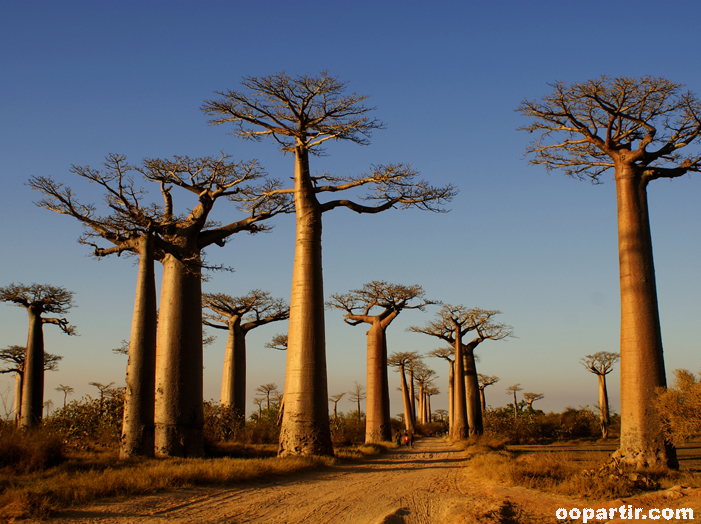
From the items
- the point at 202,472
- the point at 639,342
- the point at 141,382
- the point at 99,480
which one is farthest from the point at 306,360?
the point at 639,342

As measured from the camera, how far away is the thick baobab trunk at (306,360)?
1095cm

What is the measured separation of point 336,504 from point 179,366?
6156mm

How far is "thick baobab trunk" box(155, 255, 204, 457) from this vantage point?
10836 mm

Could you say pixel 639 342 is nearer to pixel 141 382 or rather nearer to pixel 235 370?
pixel 141 382

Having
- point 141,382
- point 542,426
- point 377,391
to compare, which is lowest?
point 542,426

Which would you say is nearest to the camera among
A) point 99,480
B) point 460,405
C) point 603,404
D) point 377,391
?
point 99,480

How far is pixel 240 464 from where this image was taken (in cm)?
822

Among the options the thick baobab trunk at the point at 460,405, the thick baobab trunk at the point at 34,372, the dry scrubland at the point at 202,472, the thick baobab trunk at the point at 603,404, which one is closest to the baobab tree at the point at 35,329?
the thick baobab trunk at the point at 34,372

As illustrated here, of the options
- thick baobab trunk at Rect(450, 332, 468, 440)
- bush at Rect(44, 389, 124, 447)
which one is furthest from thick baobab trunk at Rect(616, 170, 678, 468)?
thick baobab trunk at Rect(450, 332, 468, 440)

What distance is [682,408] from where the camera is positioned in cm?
817

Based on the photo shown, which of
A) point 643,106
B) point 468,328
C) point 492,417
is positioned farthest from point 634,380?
point 492,417

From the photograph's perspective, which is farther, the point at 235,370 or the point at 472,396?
the point at 472,396

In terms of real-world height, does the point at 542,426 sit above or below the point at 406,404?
below

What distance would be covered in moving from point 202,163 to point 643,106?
994 cm
